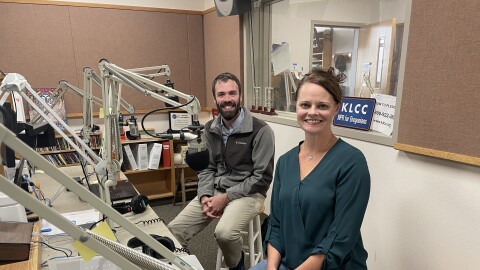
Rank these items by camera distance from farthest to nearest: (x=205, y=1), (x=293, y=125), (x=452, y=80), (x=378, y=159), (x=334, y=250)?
(x=205, y=1), (x=293, y=125), (x=378, y=159), (x=452, y=80), (x=334, y=250)

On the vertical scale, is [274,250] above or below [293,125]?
below

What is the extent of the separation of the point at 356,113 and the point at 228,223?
102cm

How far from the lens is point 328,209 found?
1.19 m

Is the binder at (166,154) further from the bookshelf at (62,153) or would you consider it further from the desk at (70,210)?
the desk at (70,210)

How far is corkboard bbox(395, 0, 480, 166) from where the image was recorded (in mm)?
1228

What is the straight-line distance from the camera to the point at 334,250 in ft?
3.75

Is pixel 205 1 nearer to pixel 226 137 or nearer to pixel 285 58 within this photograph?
pixel 285 58

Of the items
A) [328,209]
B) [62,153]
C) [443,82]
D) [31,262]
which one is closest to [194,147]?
[328,209]

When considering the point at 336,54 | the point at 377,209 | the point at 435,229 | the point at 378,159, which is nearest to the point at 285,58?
the point at 336,54

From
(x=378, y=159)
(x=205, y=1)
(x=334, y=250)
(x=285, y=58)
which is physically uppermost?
(x=205, y=1)

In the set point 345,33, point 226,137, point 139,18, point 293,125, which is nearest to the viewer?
point 226,137

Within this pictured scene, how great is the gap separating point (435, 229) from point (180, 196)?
8.94 ft

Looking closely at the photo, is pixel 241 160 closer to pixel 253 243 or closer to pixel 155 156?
pixel 253 243

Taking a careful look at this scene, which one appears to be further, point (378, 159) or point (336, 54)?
point (336, 54)
